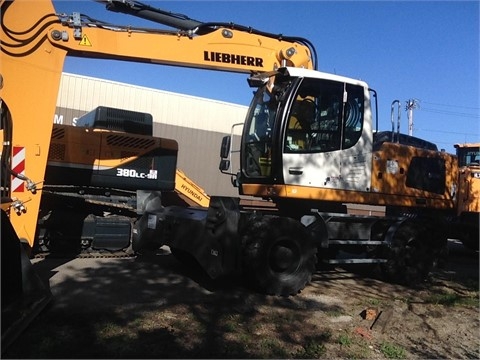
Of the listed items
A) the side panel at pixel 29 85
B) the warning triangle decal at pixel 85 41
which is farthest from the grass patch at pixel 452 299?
the warning triangle decal at pixel 85 41

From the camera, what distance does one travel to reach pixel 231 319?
5215mm

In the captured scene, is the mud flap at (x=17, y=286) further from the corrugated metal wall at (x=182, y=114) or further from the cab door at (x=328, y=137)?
the corrugated metal wall at (x=182, y=114)

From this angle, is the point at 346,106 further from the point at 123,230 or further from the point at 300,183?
the point at 123,230

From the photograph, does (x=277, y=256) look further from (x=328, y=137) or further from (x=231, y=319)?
(x=328, y=137)

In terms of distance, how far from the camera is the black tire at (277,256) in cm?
616

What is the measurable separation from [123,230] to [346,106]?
4.55 metres

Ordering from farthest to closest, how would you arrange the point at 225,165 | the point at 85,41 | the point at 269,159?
the point at 225,165
the point at 269,159
the point at 85,41

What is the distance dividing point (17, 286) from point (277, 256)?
315 centimetres

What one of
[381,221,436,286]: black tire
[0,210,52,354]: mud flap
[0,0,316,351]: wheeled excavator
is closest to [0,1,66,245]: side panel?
[0,0,316,351]: wheeled excavator

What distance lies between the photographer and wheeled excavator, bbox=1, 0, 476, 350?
614 cm

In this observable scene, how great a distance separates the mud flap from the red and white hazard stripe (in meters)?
1.58

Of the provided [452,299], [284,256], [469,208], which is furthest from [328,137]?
[469,208]

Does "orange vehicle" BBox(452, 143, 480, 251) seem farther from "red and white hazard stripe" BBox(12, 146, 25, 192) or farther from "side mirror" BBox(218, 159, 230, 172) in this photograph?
"red and white hazard stripe" BBox(12, 146, 25, 192)

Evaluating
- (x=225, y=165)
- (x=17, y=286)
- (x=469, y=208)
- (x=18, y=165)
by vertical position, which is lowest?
(x=17, y=286)
